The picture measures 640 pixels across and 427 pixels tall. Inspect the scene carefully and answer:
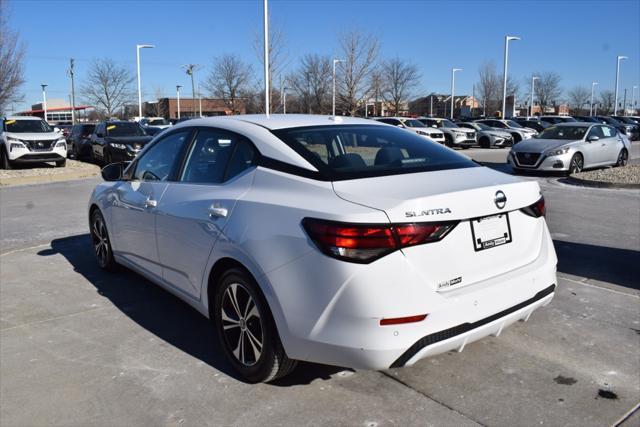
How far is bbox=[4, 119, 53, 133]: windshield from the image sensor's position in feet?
59.6

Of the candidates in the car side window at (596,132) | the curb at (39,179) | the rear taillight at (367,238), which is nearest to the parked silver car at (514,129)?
the car side window at (596,132)

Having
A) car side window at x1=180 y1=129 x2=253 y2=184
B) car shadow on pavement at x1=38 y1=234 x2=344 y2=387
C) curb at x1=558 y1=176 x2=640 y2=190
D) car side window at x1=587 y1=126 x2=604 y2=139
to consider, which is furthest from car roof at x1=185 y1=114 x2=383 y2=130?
car side window at x1=587 y1=126 x2=604 y2=139

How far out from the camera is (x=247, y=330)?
3410 mm

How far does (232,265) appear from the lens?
345 centimetres

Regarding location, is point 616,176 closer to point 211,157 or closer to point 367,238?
point 211,157

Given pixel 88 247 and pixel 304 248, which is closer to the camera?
pixel 304 248

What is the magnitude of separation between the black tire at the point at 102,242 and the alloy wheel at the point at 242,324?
2.52m

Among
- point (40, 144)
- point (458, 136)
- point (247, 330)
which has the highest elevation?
point (458, 136)

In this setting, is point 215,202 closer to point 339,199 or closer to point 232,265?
point 232,265

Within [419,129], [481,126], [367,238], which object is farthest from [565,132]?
[367,238]

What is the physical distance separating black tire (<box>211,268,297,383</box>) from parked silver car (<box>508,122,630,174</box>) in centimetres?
1334

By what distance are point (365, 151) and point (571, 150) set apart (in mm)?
13246

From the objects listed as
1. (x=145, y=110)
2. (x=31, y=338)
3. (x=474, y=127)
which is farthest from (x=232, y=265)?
(x=145, y=110)

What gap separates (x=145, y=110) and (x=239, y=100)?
123 ft
